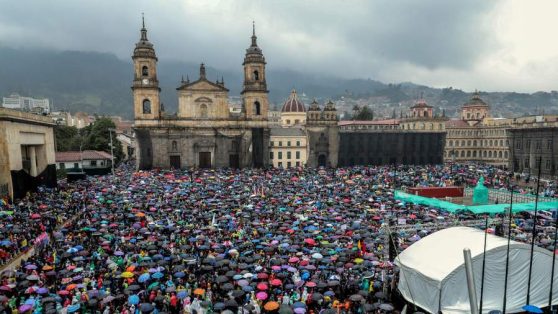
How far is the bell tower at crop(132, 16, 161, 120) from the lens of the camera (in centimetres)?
5084

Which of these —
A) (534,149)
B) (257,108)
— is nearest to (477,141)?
(534,149)

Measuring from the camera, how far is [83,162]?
176ft

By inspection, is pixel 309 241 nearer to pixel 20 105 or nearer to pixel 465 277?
pixel 465 277

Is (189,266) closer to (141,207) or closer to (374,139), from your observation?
(141,207)

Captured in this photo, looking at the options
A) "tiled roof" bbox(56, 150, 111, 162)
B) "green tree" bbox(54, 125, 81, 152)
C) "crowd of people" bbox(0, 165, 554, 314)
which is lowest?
"crowd of people" bbox(0, 165, 554, 314)

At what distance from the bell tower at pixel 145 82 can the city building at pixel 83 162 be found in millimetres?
8924

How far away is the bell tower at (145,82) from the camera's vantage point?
50844 mm

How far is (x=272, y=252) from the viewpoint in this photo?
1725 cm

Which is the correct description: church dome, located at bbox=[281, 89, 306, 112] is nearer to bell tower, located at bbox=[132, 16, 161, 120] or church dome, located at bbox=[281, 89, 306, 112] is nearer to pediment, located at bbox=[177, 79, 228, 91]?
pediment, located at bbox=[177, 79, 228, 91]

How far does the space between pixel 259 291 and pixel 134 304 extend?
4.08 metres

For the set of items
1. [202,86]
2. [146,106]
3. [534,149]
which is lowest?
[534,149]

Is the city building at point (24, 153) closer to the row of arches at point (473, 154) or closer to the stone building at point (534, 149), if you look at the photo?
the stone building at point (534, 149)

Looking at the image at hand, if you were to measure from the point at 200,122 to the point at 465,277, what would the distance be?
44450 mm

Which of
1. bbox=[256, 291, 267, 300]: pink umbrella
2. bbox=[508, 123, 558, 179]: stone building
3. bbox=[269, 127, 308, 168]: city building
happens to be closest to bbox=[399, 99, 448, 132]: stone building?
bbox=[508, 123, 558, 179]: stone building
